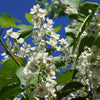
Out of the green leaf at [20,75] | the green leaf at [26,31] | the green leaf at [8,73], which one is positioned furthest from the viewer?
the green leaf at [26,31]

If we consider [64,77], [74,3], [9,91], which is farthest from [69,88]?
[74,3]

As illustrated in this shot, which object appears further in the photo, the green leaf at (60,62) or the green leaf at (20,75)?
the green leaf at (60,62)

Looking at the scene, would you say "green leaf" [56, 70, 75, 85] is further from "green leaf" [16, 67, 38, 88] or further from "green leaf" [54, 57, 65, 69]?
"green leaf" [16, 67, 38, 88]

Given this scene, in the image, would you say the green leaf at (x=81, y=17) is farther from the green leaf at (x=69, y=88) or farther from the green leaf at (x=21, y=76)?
the green leaf at (x=21, y=76)

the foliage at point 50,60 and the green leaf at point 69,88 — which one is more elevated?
the foliage at point 50,60

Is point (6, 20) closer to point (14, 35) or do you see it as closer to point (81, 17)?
point (14, 35)

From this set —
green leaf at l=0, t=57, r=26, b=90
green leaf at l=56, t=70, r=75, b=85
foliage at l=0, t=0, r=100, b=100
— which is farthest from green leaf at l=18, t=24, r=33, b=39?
green leaf at l=56, t=70, r=75, b=85

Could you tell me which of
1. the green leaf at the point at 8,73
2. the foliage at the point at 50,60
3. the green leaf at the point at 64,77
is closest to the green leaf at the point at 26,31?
the foliage at the point at 50,60

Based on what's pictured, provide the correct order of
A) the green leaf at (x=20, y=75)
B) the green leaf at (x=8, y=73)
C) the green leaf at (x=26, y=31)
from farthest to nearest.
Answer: the green leaf at (x=26, y=31), the green leaf at (x=8, y=73), the green leaf at (x=20, y=75)

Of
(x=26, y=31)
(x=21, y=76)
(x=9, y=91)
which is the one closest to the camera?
(x=21, y=76)

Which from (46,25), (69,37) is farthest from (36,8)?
(69,37)

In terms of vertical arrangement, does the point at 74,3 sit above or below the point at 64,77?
above

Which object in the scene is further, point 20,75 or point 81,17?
point 81,17

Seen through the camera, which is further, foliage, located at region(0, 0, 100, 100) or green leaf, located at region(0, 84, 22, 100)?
green leaf, located at region(0, 84, 22, 100)
